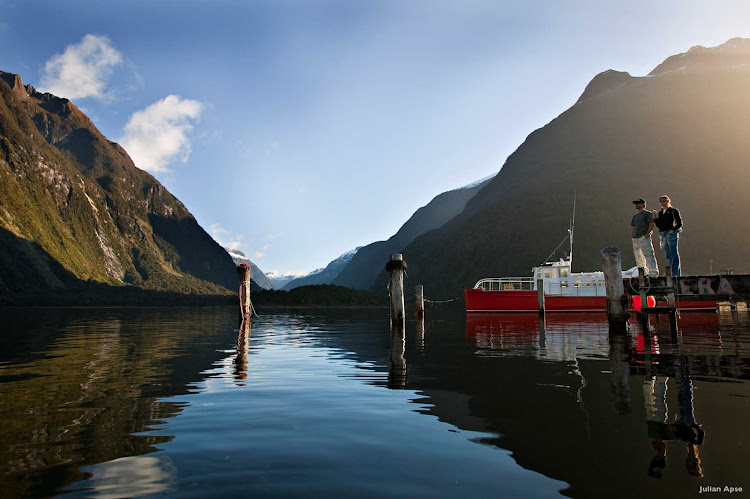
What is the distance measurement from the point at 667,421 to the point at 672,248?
11712 millimetres

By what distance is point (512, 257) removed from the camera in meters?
130

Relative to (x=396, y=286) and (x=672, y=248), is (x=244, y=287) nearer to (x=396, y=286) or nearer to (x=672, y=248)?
(x=396, y=286)

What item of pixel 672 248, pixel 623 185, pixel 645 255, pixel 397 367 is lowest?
pixel 397 367

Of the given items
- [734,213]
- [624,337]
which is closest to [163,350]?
[624,337]

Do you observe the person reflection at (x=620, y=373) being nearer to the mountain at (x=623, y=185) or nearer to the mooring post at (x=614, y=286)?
the mooring post at (x=614, y=286)

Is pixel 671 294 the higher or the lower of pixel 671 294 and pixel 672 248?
the lower

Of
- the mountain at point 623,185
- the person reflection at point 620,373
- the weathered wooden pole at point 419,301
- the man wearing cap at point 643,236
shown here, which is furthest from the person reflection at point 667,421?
the mountain at point 623,185

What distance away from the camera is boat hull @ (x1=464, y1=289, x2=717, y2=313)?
43688 mm

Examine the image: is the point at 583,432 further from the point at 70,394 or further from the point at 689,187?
the point at 689,187

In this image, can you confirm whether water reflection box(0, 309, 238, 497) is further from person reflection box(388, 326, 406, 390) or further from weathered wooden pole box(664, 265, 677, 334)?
weathered wooden pole box(664, 265, 677, 334)

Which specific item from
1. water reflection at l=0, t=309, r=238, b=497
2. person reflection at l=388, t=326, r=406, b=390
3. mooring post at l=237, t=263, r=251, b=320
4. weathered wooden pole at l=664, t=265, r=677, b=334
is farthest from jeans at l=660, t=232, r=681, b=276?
mooring post at l=237, t=263, r=251, b=320

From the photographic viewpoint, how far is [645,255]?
15.5m

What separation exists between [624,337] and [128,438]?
1518cm

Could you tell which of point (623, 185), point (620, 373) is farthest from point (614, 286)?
point (623, 185)
